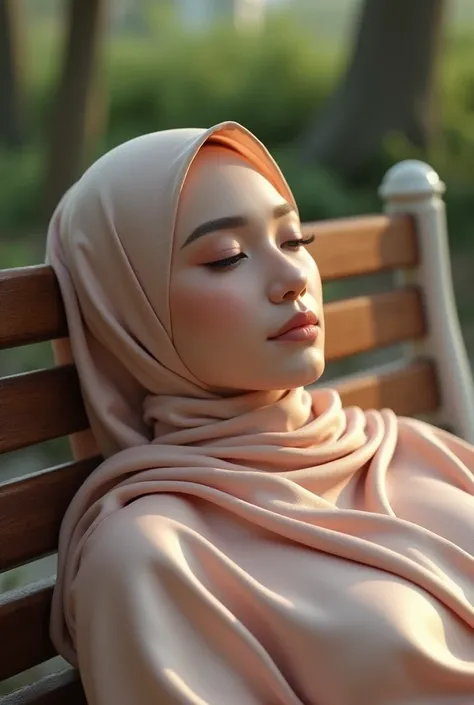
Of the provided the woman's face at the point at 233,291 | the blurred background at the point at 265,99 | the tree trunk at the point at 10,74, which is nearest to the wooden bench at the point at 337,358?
the woman's face at the point at 233,291

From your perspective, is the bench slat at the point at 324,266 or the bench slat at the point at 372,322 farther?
the bench slat at the point at 372,322

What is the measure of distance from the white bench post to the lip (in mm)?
864

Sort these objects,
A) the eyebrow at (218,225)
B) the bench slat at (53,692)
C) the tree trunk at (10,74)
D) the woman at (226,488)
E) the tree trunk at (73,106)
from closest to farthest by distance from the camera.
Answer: the woman at (226,488) → the eyebrow at (218,225) → the bench slat at (53,692) → the tree trunk at (73,106) → the tree trunk at (10,74)

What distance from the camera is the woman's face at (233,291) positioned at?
144cm

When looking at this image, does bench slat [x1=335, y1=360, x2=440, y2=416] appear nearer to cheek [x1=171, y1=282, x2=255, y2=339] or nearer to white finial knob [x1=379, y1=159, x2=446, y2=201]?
white finial knob [x1=379, y1=159, x2=446, y2=201]

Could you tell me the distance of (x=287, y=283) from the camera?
145 cm

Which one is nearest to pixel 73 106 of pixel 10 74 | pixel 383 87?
pixel 383 87

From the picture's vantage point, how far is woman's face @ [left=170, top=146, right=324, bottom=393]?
1.44m

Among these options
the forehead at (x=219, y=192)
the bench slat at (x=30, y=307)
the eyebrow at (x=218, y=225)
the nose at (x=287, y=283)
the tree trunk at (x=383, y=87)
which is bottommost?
the tree trunk at (x=383, y=87)

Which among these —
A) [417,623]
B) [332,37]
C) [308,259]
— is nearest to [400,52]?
[332,37]

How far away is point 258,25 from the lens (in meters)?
9.62

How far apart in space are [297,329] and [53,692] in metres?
0.65

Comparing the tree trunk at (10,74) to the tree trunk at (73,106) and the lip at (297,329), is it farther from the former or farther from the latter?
the lip at (297,329)

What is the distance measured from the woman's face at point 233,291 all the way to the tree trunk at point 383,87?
15.4ft
